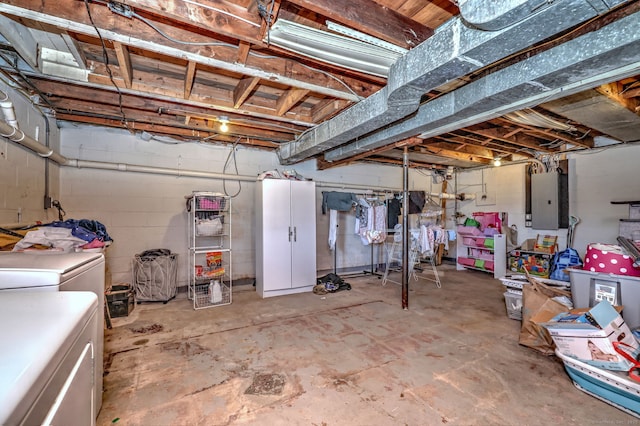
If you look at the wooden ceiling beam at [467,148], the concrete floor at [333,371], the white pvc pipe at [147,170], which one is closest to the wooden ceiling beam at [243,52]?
the concrete floor at [333,371]

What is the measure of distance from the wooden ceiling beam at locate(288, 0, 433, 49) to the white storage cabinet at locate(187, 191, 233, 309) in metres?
3.11

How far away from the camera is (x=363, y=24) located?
5.87 ft

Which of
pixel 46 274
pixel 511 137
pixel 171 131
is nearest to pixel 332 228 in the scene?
pixel 171 131

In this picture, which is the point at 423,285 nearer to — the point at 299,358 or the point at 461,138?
the point at 461,138

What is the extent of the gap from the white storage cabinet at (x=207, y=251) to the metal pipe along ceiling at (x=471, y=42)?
2.65 metres

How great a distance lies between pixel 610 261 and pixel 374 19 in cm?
311

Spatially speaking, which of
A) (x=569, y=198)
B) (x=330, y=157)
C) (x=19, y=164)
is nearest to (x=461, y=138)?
(x=330, y=157)

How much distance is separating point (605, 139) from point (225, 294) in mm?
6997

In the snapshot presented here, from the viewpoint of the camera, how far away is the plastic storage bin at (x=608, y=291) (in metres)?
2.45

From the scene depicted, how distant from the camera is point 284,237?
472cm

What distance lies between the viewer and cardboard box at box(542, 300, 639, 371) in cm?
204

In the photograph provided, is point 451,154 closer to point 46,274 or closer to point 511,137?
point 511,137

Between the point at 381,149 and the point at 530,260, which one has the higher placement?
the point at 381,149

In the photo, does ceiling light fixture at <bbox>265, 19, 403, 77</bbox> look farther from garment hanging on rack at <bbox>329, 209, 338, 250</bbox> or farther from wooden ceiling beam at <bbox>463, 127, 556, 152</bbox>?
garment hanging on rack at <bbox>329, 209, 338, 250</bbox>
